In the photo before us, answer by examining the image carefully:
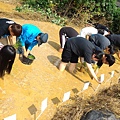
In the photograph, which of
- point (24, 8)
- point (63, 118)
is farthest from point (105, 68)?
point (24, 8)

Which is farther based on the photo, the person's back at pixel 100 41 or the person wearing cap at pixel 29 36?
the person's back at pixel 100 41

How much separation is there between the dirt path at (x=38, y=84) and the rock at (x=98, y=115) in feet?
1.92

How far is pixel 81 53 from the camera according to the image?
4.89 m

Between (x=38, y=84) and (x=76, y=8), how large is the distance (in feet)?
19.5

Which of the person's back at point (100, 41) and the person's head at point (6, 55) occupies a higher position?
the person's head at point (6, 55)

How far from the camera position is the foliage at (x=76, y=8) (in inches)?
383

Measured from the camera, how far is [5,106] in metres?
3.84

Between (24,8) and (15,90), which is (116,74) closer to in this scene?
(15,90)

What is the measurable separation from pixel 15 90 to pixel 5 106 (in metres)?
0.49

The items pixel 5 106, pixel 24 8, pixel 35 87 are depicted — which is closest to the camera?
pixel 5 106

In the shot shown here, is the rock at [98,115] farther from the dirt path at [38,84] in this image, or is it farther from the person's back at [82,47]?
the person's back at [82,47]

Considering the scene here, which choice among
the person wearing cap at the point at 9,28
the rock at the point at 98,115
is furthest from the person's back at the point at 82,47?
the person wearing cap at the point at 9,28

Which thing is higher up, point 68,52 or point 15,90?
point 68,52

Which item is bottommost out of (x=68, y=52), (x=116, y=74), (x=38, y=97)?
(x=116, y=74)
